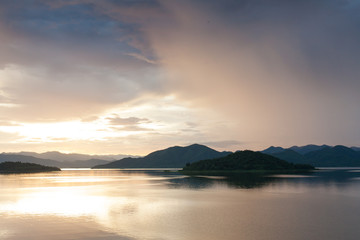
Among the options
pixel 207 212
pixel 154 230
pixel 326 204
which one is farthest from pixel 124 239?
pixel 326 204

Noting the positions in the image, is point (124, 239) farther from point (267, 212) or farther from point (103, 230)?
point (267, 212)

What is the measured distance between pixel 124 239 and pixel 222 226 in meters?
13.6

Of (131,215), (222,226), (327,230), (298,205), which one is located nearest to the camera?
(327,230)

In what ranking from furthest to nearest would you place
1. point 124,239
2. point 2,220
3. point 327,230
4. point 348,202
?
point 348,202 → point 2,220 → point 327,230 → point 124,239

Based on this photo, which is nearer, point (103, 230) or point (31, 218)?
point (103, 230)

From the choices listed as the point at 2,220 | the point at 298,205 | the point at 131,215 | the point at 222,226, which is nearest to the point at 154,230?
the point at 222,226

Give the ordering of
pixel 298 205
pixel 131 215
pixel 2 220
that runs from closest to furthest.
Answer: pixel 2 220
pixel 131 215
pixel 298 205

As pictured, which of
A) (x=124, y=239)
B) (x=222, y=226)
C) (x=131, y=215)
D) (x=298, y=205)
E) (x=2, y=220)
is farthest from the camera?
(x=298, y=205)

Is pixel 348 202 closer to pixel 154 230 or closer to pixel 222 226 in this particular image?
pixel 222 226

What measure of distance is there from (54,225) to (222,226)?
22718 millimetres

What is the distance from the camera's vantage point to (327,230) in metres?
37.9

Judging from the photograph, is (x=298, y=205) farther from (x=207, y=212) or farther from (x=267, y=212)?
(x=207, y=212)

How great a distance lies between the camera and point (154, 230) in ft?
126

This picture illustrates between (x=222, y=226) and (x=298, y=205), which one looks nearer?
(x=222, y=226)
